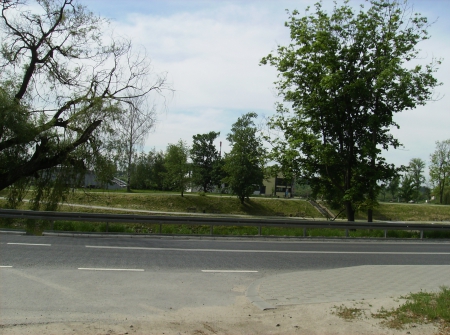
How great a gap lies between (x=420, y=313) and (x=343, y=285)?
7.75ft

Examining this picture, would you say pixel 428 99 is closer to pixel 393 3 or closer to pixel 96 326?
pixel 393 3

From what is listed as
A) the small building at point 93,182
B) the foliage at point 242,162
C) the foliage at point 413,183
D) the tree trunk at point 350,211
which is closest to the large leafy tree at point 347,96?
the tree trunk at point 350,211

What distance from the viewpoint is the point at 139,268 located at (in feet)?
32.4

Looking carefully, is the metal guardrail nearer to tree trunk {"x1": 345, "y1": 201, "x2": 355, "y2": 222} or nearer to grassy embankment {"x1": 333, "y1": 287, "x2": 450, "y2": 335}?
tree trunk {"x1": 345, "y1": 201, "x2": 355, "y2": 222}

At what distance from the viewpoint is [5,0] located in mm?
12789

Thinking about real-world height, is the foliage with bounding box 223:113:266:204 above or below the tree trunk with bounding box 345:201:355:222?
above

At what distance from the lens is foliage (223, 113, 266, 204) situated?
53625mm

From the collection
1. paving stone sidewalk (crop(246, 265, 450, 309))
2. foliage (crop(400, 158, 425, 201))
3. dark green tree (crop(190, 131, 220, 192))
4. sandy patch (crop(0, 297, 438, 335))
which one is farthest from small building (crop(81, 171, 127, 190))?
dark green tree (crop(190, 131, 220, 192))

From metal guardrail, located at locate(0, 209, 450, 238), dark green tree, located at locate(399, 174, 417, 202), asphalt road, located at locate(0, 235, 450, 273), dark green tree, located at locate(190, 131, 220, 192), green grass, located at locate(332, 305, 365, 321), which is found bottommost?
asphalt road, located at locate(0, 235, 450, 273)

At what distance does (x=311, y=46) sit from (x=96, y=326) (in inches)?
905

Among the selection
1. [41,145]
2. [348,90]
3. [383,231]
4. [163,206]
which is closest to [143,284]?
[41,145]

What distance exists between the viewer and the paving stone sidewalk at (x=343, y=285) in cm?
714

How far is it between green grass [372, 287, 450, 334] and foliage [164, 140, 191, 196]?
48.8 metres

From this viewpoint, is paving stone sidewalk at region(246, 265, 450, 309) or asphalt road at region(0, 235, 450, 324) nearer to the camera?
asphalt road at region(0, 235, 450, 324)
